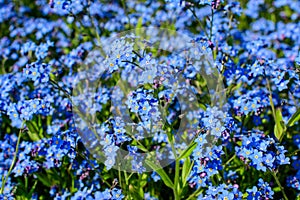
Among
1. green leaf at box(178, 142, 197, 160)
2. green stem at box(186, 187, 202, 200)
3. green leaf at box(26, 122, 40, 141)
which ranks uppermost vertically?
green leaf at box(26, 122, 40, 141)

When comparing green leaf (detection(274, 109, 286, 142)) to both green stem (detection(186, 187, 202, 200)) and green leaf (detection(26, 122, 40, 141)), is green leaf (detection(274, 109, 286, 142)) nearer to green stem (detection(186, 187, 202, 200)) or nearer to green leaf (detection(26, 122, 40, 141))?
green stem (detection(186, 187, 202, 200))

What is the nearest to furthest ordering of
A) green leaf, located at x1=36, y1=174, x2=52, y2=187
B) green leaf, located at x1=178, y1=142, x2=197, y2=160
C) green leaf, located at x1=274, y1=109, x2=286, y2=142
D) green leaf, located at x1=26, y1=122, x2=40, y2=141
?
green leaf, located at x1=178, y1=142, x2=197, y2=160
green leaf, located at x1=274, y1=109, x2=286, y2=142
green leaf, located at x1=36, y1=174, x2=52, y2=187
green leaf, located at x1=26, y1=122, x2=40, y2=141

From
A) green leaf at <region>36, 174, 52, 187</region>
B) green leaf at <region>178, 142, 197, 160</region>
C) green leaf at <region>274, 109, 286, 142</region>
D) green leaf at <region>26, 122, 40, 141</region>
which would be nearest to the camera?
green leaf at <region>178, 142, 197, 160</region>

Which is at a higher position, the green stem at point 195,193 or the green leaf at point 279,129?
the green leaf at point 279,129

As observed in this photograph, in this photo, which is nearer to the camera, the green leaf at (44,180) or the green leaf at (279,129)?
the green leaf at (279,129)

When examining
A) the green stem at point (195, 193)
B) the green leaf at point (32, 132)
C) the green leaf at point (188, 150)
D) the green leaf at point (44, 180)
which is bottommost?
the green stem at point (195, 193)

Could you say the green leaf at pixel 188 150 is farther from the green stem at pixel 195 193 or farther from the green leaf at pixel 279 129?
the green leaf at pixel 279 129

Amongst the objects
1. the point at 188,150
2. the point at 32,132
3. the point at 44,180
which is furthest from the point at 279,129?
the point at 32,132

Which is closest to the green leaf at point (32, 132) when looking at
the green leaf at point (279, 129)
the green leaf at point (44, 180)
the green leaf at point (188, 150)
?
the green leaf at point (44, 180)

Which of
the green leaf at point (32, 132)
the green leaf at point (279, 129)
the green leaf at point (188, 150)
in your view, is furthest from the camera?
the green leaf at point (32, 132)

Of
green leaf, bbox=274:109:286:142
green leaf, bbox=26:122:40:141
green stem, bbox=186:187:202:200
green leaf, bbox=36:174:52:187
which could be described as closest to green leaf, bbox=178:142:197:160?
green stem, bbox=186:187:202:200

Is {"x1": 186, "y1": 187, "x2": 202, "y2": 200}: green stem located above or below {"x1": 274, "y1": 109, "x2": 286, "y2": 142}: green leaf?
below
